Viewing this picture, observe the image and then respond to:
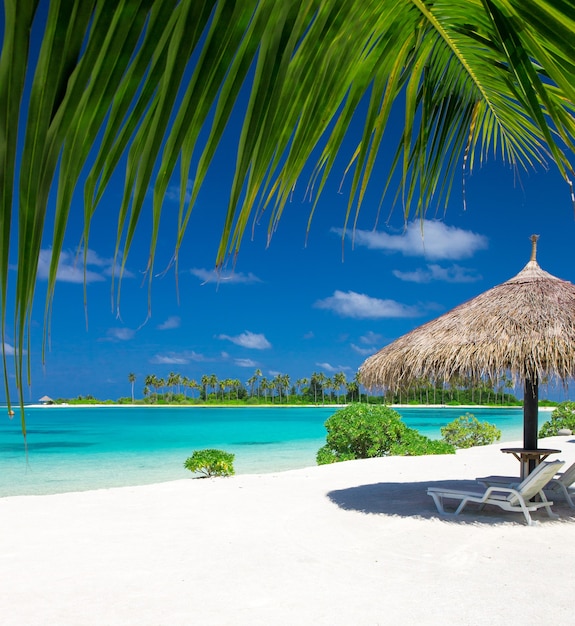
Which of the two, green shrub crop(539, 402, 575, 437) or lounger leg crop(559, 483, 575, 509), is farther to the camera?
green shrub crop(539, 402, 575, 437)

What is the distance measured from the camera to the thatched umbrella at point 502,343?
6.39 m

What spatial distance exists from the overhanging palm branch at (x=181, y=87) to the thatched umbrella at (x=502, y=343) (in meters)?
5.84

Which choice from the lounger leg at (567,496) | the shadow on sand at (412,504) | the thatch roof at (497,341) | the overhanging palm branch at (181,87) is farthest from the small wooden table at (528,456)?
the overhanging palm branch at (181,87)

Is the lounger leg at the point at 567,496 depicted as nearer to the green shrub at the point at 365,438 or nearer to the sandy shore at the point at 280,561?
the sandy shore at the point at 280,561

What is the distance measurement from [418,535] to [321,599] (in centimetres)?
192

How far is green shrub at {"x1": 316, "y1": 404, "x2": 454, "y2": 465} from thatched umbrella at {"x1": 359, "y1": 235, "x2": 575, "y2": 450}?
19.3ft

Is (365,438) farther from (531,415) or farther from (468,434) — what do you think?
(531,415)

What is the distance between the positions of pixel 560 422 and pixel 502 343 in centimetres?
1652

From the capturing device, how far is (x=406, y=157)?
4.26 ft

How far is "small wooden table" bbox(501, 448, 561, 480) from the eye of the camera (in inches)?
270

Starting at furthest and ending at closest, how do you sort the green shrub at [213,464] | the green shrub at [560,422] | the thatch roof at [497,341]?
the green shrub at [560,422] < the green shrub at [213,464] < the thatch roof at [497,341]

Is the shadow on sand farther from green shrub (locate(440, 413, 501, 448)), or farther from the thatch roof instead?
green shrub (locate(440, 413, 501, 448))

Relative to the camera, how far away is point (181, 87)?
2.37 ft

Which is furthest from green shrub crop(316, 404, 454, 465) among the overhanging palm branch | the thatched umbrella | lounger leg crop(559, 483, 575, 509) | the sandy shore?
the overhanging palm branch
